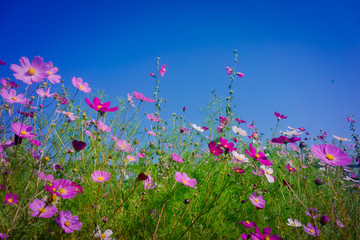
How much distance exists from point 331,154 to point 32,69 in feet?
4.55

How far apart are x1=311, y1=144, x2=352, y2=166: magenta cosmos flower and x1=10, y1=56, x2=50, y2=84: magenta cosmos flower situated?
4.01 ft

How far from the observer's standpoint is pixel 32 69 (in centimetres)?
90

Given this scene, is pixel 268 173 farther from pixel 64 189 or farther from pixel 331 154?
pixel 64 189

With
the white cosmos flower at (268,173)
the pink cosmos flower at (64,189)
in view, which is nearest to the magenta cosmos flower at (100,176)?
the pink cosmos flower at (64,189)

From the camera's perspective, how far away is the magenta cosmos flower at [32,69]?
87 centimetres

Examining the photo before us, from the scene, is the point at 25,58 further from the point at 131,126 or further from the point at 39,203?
the point at 131,126

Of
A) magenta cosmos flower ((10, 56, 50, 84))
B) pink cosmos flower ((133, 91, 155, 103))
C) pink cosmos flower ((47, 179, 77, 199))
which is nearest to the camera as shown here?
magenta cosmos flower ((10, 56, 50, 84))

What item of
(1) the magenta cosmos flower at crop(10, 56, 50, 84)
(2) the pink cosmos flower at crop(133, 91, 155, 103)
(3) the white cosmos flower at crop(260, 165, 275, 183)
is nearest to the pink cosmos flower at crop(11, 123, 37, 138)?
(1) the magenta cosmos flower at crop(10, 56, 50, 84)

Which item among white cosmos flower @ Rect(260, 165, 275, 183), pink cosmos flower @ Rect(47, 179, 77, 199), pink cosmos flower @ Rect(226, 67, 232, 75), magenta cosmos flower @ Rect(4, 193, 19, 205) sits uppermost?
pink cosmos flower @ Rect(226, 67, 232, 75)

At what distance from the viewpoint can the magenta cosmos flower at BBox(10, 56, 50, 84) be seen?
34.4 inches

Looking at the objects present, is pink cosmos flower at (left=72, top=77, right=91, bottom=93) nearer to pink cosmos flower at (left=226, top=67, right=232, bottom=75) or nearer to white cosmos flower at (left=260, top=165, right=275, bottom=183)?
white cosmos flower at (left=260, top=165, right=275, bottom=183)

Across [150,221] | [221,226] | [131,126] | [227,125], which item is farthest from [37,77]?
[227,125]

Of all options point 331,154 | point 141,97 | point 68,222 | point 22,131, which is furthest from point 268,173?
point 22,131

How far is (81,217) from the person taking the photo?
119 cm
